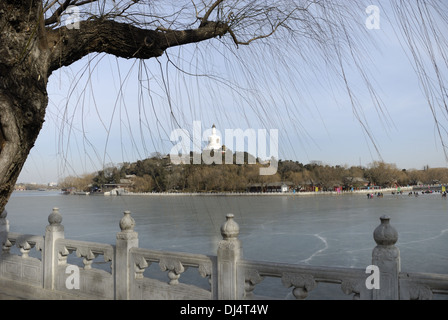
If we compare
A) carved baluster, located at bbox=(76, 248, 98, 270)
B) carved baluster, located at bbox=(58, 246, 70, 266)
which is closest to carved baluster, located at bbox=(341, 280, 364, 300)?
carved baluster, located at bbox=(76, 248, 98, 270)

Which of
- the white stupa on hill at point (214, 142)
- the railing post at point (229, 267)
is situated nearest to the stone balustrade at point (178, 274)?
the railing post at point (229, 267)

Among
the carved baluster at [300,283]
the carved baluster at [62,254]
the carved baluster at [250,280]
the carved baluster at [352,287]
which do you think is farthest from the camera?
the carved baluster at [62,254]

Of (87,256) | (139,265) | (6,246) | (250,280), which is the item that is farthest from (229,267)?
(6,246)

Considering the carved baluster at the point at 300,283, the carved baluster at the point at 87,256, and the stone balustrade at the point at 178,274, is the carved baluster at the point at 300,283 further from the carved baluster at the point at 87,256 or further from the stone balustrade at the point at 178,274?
the carved baluster at the point at 87,256

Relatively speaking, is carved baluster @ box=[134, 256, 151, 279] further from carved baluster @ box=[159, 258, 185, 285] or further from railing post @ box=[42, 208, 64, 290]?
railing post @ box=[42, 208, 64, 290]

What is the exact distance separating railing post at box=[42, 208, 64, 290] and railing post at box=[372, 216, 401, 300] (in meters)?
3.55

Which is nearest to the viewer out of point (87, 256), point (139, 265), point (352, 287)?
point (352, 287)

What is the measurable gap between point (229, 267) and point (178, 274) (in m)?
0.65

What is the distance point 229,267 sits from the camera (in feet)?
11.1

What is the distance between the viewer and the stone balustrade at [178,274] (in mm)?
2707

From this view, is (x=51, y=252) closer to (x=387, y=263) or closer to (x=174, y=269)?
(x=174, y=269)

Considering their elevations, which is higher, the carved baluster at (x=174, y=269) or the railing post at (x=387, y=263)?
the railing post at (x=387, y=263)
